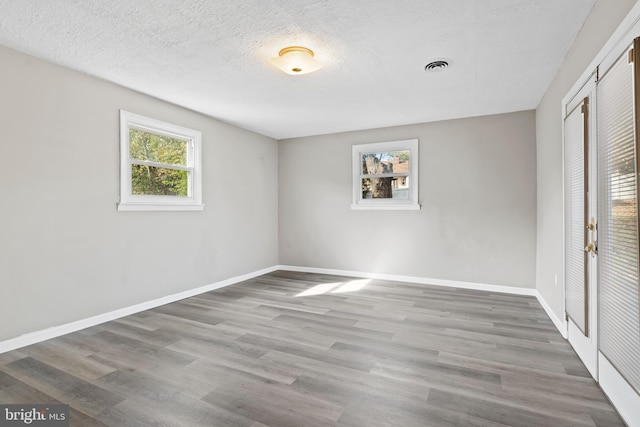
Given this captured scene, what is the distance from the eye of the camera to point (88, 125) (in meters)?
3.30

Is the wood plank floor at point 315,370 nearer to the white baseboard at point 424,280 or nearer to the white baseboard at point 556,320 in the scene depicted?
the white baseboard at point 556,320

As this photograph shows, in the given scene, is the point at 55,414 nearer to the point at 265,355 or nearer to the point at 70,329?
the point at 265,355

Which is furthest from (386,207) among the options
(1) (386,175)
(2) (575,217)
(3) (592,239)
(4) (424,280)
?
(3) (592,239)

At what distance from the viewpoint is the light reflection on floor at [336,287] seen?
4.59m

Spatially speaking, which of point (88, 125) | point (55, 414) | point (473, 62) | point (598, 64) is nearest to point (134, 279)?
point (88, 125)

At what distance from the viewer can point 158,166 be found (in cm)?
406

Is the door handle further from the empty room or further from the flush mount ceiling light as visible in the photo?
the flush mount ceiling light

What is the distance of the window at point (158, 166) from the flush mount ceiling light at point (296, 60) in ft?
6.32

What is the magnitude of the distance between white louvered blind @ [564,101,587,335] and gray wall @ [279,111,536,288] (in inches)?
69.2

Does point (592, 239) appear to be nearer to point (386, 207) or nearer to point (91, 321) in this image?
point (386, 207)

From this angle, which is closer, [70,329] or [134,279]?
[70,329]

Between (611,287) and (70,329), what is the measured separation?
4.31 metres

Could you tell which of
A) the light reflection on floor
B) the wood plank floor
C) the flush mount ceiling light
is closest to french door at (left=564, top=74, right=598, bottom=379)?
the wood plank floor

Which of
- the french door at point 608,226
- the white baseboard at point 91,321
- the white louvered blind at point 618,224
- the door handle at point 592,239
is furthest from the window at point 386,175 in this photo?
the white louvered blind at point 618,224
